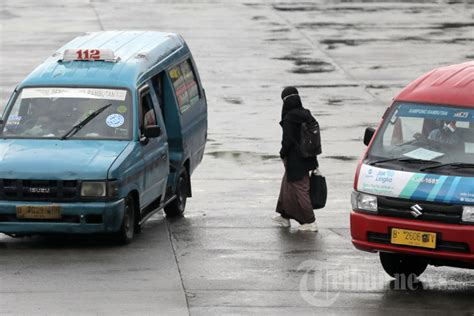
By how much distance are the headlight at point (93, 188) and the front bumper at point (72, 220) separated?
0.10m

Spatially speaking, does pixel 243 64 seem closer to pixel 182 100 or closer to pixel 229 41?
pixel 229 41

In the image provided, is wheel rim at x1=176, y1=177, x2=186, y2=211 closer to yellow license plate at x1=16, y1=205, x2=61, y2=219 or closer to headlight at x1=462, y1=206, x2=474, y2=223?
yellow license plate at x1=16, y1=205, x2=61, y2=219

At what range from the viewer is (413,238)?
13.0 metres

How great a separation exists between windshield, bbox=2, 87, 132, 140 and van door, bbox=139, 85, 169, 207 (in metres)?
0.25

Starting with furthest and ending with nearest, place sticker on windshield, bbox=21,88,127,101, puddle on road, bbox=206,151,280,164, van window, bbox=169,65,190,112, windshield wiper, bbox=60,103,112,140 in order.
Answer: puddle on road, bbox=206,151,280,164 → van window, bbox=169,65,190,112 → sticker on windshield, bbox=21,88,127,101 → windshield wiper, bbox=60,103,112,140

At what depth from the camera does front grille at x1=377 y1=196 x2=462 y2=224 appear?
12.8 m

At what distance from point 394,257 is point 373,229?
76 cm

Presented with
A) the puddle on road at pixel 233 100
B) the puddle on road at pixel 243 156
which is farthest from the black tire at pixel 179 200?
the puddle on road at pixel 233 100

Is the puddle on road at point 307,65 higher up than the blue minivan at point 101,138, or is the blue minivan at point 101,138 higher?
the blue minivan at point 101,138

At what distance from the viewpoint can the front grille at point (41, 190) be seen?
15055 mm

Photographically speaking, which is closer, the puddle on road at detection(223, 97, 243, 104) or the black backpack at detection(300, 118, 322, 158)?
the black backpack at detection(300, 118, 322, 158)

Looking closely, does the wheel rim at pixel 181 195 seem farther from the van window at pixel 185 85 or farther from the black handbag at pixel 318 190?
the black handbag at pixel 318 190

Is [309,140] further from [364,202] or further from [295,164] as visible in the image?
[364,202]

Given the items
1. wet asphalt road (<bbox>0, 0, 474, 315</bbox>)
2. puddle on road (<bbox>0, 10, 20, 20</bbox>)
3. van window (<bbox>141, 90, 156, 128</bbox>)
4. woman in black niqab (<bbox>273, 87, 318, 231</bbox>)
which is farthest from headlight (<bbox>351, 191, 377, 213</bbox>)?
puddle on road (<bbox>0, 10, 20, 20</bbox>)
